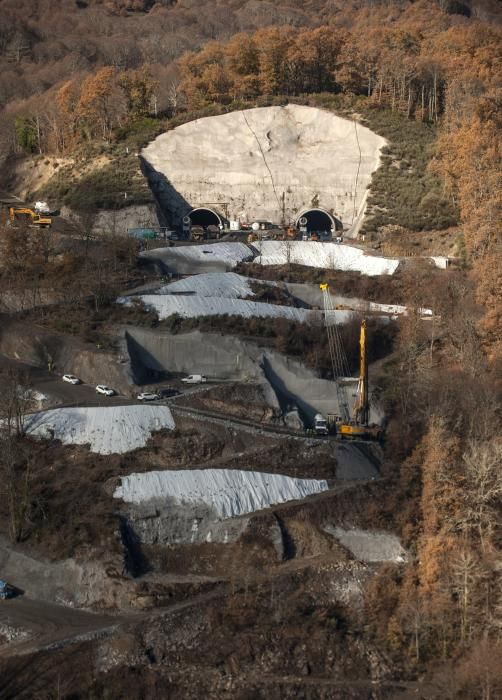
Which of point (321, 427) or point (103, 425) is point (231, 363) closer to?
point (321, 427)

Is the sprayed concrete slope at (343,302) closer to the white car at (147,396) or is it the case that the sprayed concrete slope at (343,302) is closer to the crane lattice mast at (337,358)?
the crane lattice mast at (337,358)

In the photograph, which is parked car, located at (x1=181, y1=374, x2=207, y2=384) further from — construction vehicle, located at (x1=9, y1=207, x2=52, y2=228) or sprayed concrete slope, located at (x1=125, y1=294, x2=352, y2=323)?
construction vehicle, located at (x1=9, y1=207, x2=52, y2=228)

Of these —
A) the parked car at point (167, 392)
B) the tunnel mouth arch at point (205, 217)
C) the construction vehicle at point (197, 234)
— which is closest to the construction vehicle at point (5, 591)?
the parked car at point (167, 392)

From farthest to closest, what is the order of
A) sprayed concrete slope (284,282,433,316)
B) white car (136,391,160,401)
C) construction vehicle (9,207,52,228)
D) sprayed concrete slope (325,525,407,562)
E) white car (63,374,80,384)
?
construction vehicle (9,207,52,228), sprayed concrete slope (284,282,433,316), white car (63,374,80,384), white car (136,391,160,401), sprayed concrete slope (325,525,407,562)

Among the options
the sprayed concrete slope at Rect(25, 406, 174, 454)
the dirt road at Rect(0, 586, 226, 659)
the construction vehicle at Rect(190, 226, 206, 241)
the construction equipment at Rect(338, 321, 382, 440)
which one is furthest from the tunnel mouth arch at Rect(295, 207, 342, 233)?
the dirt road at Rect(0, 586, 226, 659)

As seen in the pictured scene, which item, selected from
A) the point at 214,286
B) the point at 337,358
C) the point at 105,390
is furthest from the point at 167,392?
the point at 214,286

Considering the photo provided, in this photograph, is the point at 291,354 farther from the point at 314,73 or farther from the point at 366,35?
the point at 366,35

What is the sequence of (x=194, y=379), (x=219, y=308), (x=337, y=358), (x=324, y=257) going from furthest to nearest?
(x=324, y=257)
(x=219, y=308)
(x=337, y=358)
(x=194, y=379)
